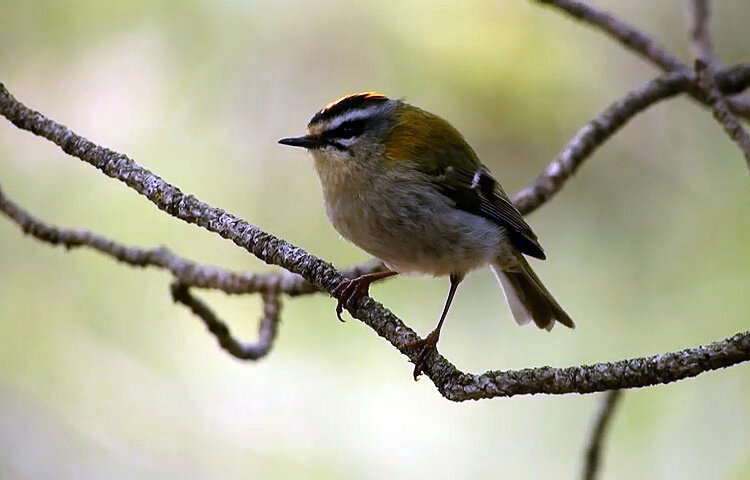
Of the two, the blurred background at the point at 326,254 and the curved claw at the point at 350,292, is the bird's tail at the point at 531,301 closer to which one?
the blurred background at the point at 326,254

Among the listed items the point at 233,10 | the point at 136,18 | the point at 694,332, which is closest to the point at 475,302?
the point at 694,332

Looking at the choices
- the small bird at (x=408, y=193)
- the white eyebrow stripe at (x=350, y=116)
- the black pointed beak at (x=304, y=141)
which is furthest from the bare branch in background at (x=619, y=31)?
the black pointed beak at (x=304, y=141)

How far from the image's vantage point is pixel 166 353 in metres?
3.25

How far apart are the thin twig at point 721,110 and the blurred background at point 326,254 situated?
102 cm

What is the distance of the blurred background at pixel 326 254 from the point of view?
3094mm

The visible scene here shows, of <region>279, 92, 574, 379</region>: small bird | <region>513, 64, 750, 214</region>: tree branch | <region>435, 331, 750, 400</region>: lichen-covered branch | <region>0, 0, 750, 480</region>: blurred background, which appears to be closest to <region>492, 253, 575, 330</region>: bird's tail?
<region>279, 92, 574, 379</region>: small bird

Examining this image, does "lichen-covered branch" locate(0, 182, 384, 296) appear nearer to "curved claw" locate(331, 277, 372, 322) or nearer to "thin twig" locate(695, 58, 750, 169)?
"curved claw" locate(331, 277, 372, 322)

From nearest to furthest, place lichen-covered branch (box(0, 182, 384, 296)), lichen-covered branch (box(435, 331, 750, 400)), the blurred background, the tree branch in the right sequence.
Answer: lichen-covered branch (box(435, 331, 750, 400)) → lichen-covered branch (box(0, 182, 384, 296)) → the tree branch → the blurred background

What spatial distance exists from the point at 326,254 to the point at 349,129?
1.10 meters

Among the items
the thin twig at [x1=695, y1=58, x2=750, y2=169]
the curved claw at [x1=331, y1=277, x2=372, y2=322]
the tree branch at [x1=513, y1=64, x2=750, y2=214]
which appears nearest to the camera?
the curved claw at [x1=331, y1=277, x2=372, y2=322]

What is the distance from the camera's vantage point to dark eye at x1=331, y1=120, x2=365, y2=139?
2350 millimetres

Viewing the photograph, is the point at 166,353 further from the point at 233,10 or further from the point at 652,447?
the point at 652,447

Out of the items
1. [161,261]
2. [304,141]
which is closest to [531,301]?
[304,141]

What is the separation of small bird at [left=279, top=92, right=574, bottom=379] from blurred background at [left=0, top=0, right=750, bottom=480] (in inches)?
34.4
